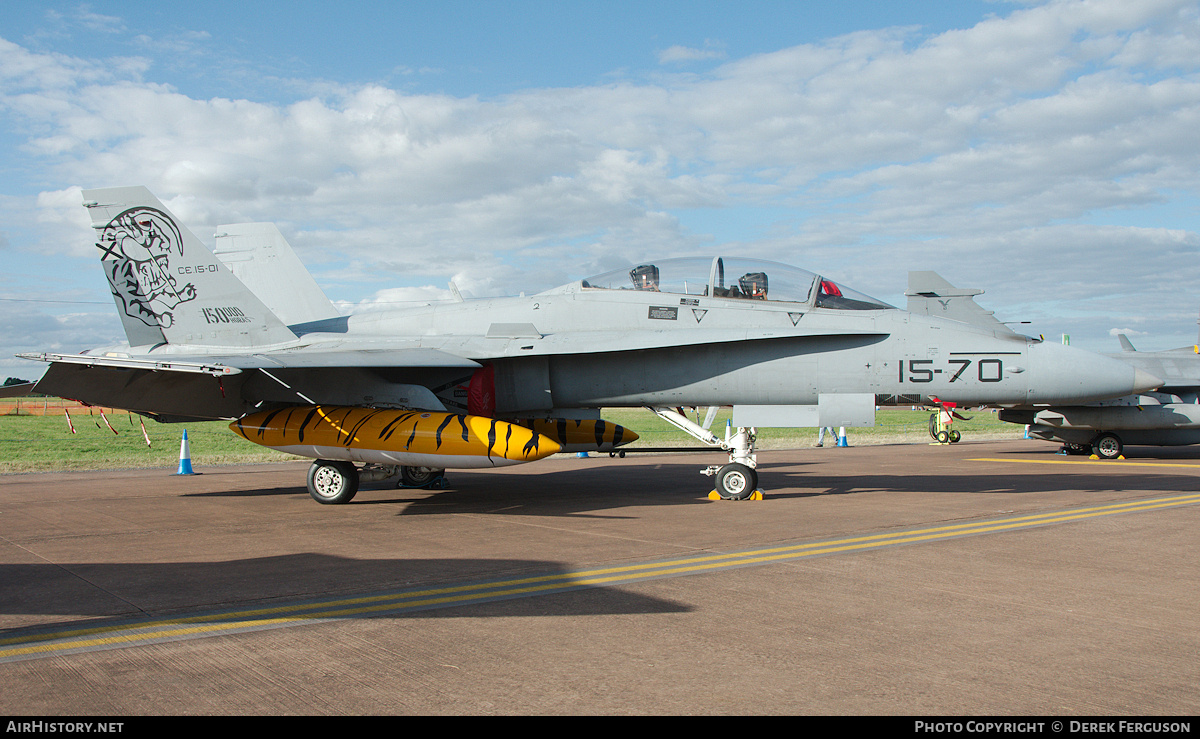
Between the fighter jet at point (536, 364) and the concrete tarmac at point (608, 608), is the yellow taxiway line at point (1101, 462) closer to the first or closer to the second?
the concrete tarmac at point (608, 608)

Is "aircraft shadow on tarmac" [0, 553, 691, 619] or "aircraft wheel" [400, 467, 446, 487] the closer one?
"aircraft shadow on tarmac" [0, 553, 691, 619]

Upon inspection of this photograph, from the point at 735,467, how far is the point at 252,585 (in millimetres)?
6853

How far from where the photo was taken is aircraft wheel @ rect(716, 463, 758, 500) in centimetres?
1095

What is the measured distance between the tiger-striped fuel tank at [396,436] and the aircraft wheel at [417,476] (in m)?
3.05

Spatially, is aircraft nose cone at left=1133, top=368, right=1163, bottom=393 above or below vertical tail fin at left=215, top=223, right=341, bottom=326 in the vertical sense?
below

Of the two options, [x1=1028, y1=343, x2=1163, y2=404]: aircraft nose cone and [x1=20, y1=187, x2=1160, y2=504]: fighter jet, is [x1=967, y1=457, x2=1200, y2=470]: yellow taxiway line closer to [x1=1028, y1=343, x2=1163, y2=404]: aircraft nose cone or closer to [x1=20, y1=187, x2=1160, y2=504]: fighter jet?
[x1=1028, y1=343, x2=1163, y2=404]: aircraft nose cone

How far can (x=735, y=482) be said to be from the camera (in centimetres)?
1102

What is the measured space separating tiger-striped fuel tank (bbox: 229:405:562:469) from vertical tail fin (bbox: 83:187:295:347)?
6.17 feet

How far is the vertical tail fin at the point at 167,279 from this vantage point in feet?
38.9


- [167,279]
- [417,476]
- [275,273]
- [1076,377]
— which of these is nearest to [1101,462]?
[1076,377]

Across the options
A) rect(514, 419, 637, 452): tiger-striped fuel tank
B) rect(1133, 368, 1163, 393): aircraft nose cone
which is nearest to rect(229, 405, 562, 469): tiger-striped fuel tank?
rect(514, 419, 637, 452): tiger-striped fuel tank

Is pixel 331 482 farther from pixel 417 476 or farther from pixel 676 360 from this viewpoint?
pixel 676 360
